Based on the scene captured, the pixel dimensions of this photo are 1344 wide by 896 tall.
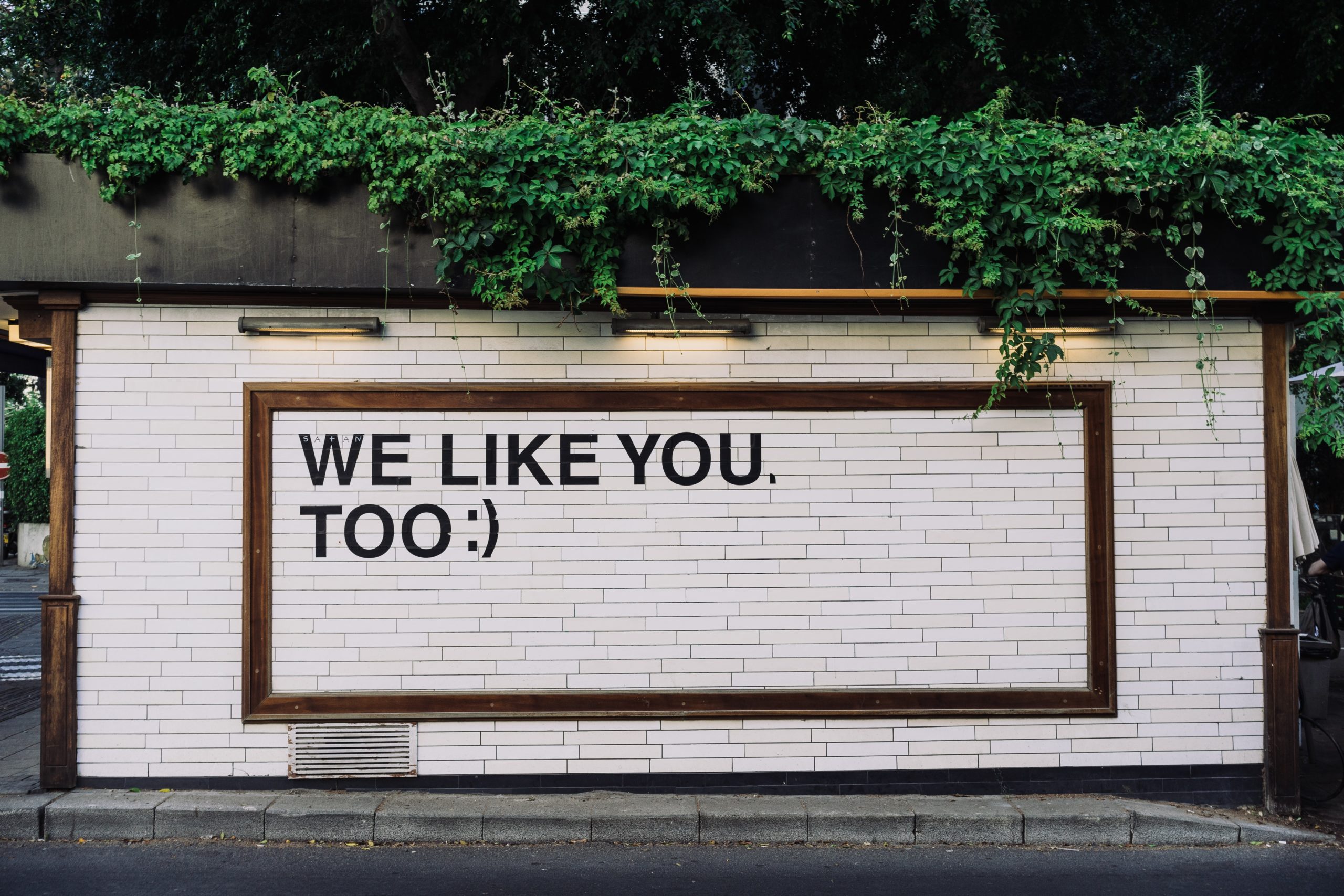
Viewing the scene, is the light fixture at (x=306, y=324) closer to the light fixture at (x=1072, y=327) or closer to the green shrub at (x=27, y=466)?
the light fixture at (x=1072, y=327)

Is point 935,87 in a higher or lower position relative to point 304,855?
higher

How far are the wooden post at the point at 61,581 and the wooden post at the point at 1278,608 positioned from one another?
25.9 feet

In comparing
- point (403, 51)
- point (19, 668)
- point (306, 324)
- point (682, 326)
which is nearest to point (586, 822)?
point (682, 326)

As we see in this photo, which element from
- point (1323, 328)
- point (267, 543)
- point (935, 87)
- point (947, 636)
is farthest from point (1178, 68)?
point (267, 543)

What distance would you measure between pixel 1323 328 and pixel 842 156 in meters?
3.24

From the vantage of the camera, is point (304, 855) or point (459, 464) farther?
point (459, 464)

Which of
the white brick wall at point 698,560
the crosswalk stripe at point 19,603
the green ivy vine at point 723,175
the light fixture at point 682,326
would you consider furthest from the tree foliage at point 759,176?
the crosswalk stripe at point 19,603

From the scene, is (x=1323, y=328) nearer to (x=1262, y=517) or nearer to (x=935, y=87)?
(x=1262, y=517)

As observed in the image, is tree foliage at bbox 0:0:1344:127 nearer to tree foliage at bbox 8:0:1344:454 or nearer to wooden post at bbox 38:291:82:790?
tree foliage at bbox 8:0:1344:454

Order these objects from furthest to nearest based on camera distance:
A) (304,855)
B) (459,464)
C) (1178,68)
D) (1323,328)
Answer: (1178,68), (459,464), (1323,328), (304,855)

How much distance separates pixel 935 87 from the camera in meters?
10.1

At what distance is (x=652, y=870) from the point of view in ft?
17.9

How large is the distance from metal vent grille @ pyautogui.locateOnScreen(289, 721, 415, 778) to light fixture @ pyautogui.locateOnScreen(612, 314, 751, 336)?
3019 mm

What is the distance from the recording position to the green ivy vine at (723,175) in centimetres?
588
